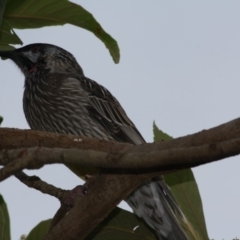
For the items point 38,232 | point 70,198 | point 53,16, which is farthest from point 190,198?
point 53,16

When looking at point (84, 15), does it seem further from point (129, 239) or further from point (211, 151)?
point (211, 151)

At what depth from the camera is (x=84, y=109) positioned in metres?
5.33

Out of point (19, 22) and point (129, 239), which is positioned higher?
point (19, 22)

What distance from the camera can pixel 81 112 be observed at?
530 cm

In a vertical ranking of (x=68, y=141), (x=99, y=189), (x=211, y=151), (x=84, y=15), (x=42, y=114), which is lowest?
(x=211, y=151)

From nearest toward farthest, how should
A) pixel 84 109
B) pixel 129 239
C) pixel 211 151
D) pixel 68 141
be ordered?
pixel 211 151
pixel 68 141
pixel 129 239
pixel 84 109

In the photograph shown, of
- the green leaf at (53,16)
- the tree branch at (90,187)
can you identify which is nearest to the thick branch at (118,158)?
the tree branch at (90,187)

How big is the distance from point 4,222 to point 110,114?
7.29ft

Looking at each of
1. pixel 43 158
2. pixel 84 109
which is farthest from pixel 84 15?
pixel 84 109

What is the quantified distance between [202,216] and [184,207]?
0.35ft

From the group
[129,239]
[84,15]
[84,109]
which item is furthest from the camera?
[84,109]

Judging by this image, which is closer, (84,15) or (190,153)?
(190,153)

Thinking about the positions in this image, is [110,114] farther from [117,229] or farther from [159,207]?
[117,229]

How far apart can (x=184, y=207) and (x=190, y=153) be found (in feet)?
5.65
